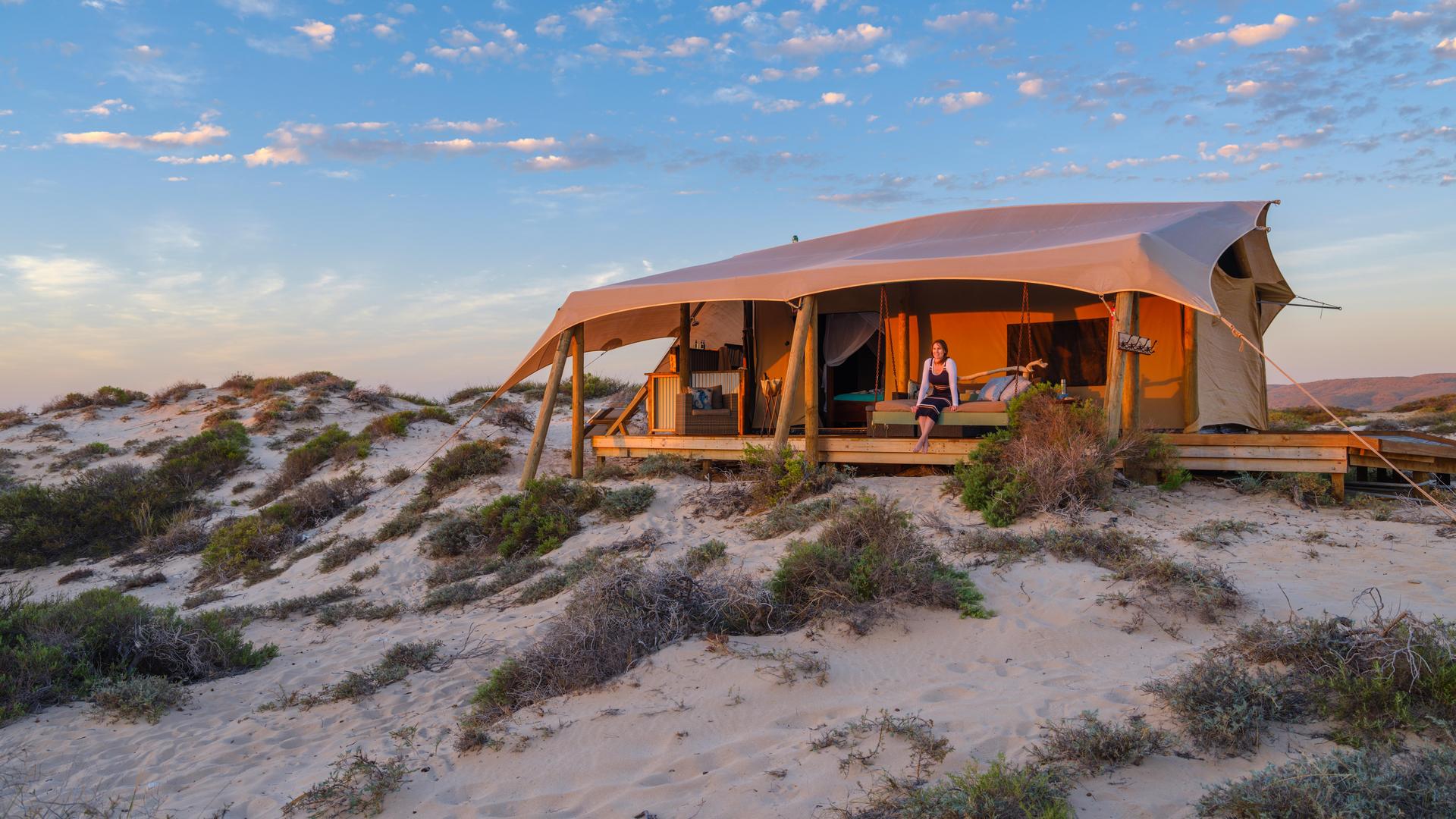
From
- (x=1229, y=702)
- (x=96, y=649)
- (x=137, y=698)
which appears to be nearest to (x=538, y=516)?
(x=96, y=649)

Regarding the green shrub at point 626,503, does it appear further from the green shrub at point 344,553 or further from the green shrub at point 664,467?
the green shrub at point 344,553

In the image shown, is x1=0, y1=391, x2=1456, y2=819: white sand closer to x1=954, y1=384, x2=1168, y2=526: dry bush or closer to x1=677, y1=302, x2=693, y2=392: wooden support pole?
x1=954, y1=384, x2=1168, y2=526: dry bush

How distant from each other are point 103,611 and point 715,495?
531cm

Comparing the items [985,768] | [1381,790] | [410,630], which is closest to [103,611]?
[410,630]

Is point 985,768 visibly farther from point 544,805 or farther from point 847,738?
point 544,805

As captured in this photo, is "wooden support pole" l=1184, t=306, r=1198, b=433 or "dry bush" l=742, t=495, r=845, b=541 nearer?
"dry bush" l=742, t=495, r=845, b=541

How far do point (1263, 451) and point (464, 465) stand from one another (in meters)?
9.60

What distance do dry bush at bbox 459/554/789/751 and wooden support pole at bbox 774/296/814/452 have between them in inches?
161

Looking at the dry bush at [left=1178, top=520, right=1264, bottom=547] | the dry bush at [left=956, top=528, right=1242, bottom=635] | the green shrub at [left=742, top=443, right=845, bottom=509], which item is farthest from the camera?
the green shrub at [left=742, top=443, right=845, bottom=509]

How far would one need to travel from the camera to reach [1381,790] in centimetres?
302

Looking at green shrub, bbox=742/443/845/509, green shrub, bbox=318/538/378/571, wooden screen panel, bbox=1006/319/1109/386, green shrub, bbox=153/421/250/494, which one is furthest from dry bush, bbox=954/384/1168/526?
green shrub, bbox=153/421/250/494

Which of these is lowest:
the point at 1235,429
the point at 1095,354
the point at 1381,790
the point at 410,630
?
the point at 410,630

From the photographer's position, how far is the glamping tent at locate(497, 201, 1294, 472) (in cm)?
874

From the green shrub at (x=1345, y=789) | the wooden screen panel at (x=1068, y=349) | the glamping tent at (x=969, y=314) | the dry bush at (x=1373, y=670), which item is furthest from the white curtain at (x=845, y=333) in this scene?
the green shrub at (x=1345, y=789)
